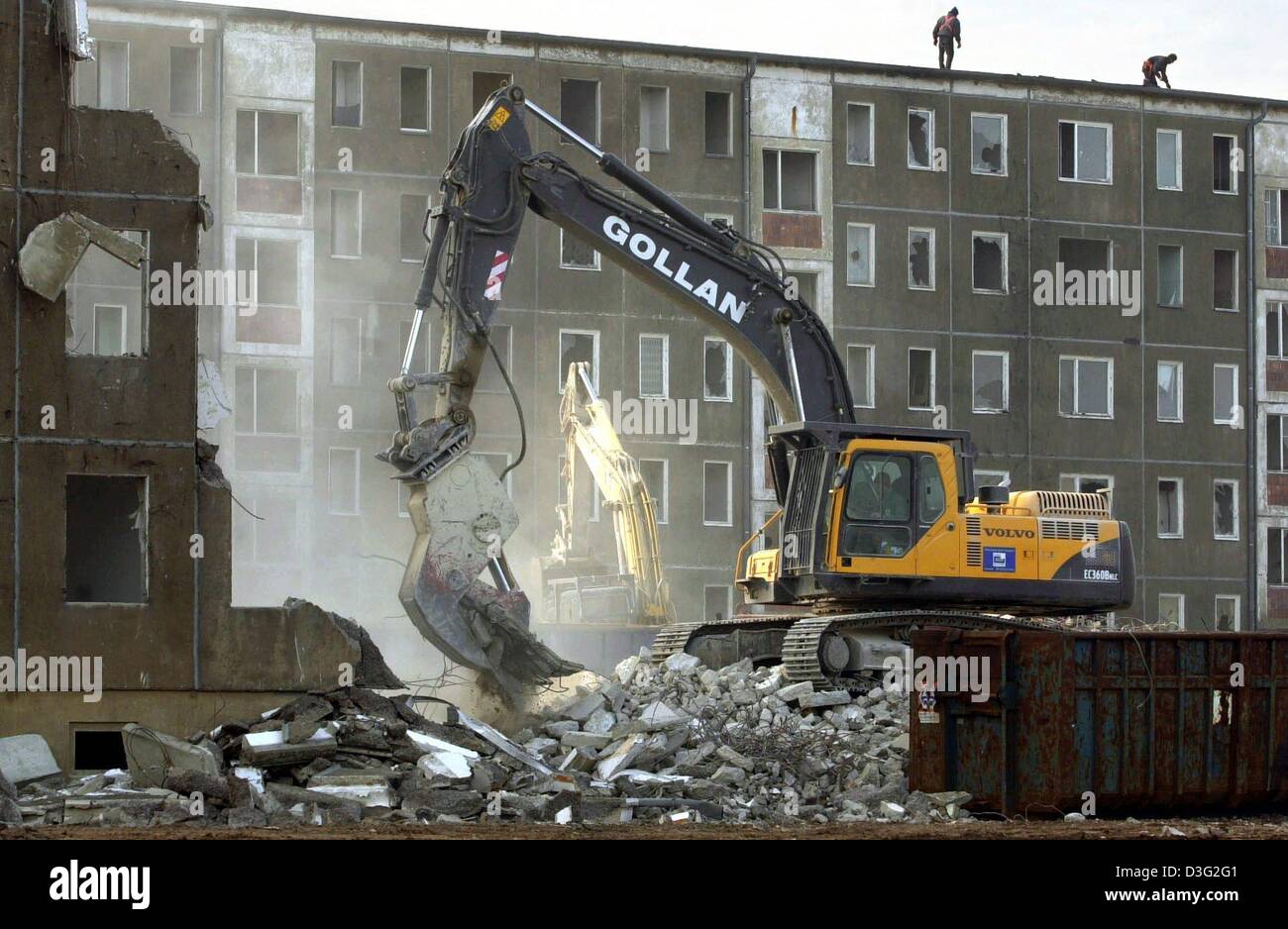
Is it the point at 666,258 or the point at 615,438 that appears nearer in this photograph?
the point at 666,258

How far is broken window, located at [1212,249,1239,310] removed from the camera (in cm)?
4916

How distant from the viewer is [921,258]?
4681 cm

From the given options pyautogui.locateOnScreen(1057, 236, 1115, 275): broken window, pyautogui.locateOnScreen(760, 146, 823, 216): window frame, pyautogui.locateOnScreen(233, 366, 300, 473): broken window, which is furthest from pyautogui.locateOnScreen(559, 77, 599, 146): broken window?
pyautogui.locateOnScreen(1057, 236, 1115, 275): broken window

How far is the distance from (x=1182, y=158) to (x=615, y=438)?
2214cm

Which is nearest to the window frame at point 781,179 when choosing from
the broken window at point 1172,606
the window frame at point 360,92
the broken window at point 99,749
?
the window frame at point 360,92

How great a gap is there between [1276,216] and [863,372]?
491 inches

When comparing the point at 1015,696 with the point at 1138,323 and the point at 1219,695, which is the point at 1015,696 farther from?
the point at 1138,323

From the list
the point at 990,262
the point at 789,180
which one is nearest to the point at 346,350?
the point at 789,180

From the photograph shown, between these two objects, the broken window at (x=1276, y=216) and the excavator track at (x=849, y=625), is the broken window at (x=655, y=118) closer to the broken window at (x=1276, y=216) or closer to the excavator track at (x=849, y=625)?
the broken window at (x=1276, y=216)

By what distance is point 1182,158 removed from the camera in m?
48.7

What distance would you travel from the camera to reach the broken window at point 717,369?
147 ft

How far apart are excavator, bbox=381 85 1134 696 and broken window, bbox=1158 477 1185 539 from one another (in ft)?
83.7
